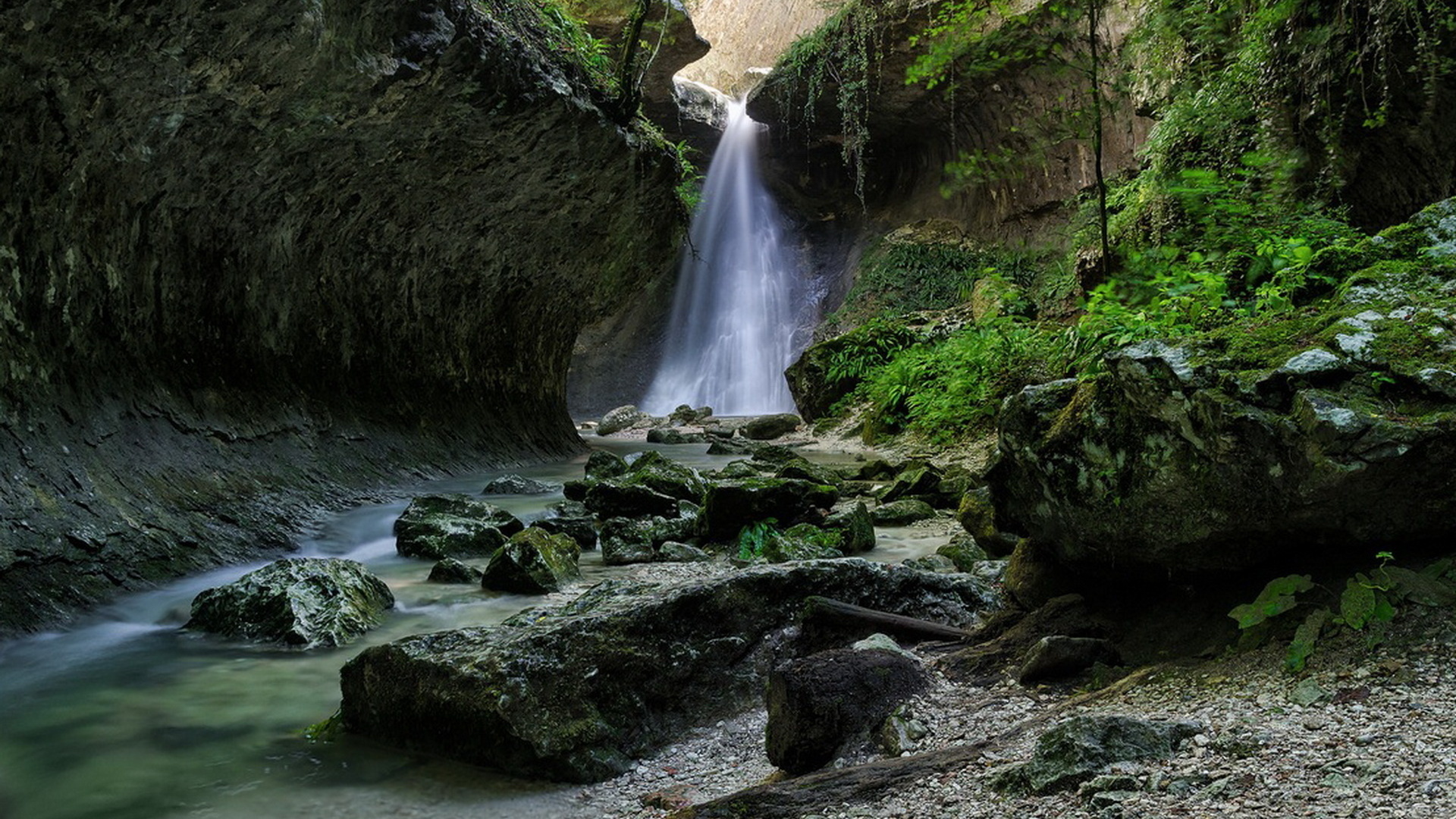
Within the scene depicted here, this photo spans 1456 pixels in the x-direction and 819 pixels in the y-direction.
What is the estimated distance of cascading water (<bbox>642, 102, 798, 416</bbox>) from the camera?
962 inches

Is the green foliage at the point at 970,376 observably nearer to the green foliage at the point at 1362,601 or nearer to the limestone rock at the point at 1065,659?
the limestone rock at the point at 1065,659

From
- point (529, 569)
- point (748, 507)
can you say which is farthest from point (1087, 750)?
point (748, 507)

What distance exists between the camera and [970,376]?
426 inches

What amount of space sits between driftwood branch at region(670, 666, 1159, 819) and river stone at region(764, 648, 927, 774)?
170mm

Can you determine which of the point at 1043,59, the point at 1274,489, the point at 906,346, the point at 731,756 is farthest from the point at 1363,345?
the point at 906,346

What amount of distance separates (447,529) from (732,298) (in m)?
20.5

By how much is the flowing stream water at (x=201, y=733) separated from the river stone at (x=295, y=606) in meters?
0.09

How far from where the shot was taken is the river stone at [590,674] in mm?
2461

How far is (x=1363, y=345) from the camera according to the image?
2.26m

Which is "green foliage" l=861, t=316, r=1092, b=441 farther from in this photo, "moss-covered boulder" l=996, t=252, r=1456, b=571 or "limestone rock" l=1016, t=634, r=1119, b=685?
"limestone rock" l=1016, t=634, r=1119, b=685

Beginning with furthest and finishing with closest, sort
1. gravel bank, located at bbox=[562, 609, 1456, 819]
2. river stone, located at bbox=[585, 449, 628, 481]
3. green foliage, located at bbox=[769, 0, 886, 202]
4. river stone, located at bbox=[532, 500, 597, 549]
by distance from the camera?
green foliage, located at bbox=[769, 0, 886, 202]
river stone, located at bbox=[585, 449, 628, 481]
river stone, located at bbox=[532, 500, 597, 549]
gravel bank, located at bbox=[562, 609, 1456, 819]

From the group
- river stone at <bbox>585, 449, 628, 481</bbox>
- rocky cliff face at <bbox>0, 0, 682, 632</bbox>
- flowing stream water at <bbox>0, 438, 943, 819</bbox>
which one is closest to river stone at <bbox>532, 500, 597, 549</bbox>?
flowing stream water at <bbox>0, 438, 943, 819</bbox>

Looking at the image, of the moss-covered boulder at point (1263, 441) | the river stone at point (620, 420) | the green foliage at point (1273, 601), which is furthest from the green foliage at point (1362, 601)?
the river stone at point (620, 420)

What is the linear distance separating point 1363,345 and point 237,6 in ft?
18.0
